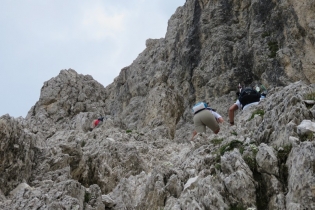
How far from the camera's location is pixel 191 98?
5844 cm

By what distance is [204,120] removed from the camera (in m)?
16.3

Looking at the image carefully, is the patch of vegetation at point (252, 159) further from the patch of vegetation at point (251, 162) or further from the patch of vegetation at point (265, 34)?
the patch of vegetation at point (265, 34)

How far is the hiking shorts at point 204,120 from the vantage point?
1628cm

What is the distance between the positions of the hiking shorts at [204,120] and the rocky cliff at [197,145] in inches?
65.3

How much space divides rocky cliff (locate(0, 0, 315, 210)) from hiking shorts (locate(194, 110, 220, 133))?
5.44 ft

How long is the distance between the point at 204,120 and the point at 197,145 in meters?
3.02

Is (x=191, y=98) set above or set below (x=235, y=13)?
below

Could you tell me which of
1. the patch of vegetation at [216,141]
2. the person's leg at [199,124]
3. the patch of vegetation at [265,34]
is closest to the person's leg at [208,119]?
the person's leg at [199,124]

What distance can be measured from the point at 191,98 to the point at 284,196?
50.6 metres

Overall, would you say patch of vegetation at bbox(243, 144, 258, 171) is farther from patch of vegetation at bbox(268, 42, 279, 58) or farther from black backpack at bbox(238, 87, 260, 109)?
patch of vegetation at bbox(268, 42, 279, 58)

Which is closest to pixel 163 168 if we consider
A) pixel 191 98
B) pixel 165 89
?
pixel 165 89

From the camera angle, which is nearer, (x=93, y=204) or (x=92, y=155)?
(x=93, y=204)

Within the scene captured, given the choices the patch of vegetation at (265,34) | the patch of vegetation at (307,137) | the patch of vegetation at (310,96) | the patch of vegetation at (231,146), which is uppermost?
the patch of vegetation at (265,34)

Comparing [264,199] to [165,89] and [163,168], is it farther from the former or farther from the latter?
[165,89]
